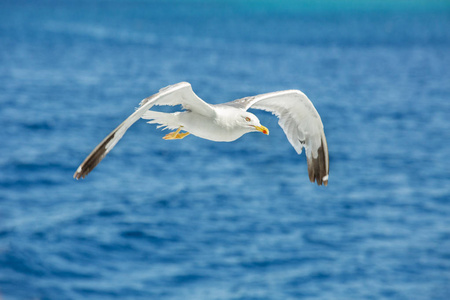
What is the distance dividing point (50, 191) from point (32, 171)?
6063mm

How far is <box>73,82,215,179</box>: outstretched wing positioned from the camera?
709 cm

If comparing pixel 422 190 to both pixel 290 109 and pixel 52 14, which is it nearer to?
pixel 290 109

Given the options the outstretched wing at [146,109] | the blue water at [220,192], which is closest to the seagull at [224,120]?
the outstretched wing at [146,109]

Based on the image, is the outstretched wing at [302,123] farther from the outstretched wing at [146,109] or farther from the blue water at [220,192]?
the blue water at [220,192]

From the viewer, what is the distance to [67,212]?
57500 millimetres

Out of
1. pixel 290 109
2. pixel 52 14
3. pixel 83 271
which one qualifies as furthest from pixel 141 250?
pixel 52 14

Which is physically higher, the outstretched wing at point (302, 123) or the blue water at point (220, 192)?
the blue water at point (220, 192)

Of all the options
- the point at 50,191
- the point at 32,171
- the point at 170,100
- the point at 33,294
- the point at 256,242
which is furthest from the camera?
the point at 32,171

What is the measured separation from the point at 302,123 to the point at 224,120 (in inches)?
83.5

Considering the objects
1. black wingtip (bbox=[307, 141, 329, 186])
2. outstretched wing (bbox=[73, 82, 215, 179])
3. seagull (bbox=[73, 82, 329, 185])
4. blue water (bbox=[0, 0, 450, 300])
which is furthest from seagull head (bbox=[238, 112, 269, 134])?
blue water (bbox=[0, 0, 450, 300])

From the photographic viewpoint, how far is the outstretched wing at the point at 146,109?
7.09 m

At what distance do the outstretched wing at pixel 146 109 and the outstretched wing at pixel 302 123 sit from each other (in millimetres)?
1188

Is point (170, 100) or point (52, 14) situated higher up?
point (52, 14)

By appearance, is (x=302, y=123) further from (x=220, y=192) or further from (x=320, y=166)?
(x=220, y=192)
